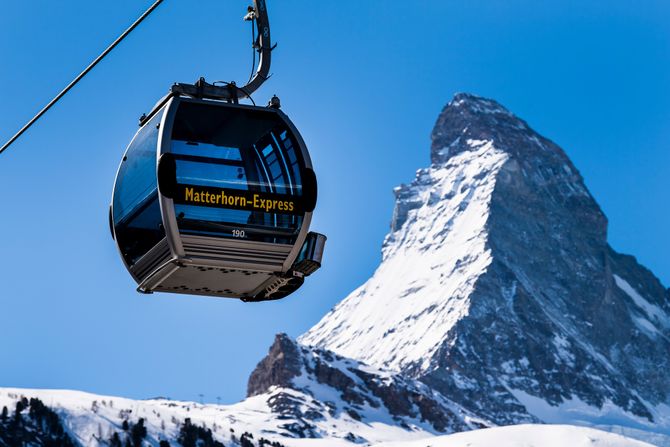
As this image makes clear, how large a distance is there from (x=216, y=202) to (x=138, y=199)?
787 mm

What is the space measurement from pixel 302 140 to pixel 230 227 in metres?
0.90

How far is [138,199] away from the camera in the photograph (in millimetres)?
12523

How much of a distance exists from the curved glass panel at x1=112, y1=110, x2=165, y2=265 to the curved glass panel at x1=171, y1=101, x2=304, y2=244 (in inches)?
8.6

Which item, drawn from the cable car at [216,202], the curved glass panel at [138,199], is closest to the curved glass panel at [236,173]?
the cable car at [216,202]

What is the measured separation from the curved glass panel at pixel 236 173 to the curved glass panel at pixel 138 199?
0.72 ft

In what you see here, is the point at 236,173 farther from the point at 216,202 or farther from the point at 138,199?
the point at 138,199

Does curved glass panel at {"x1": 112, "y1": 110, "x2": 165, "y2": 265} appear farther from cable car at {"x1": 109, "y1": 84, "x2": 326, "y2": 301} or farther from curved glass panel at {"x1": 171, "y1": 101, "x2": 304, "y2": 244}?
curved glass panel at {"x1": 171, "y1": 101, "x2": 304, "y2": 244}

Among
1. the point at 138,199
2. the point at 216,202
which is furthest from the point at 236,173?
the point at 138,199

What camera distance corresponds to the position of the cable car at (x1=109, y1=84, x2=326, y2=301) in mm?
12031

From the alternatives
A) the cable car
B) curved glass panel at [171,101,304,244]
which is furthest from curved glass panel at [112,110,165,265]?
curved glass panel at [171,101,304,244]

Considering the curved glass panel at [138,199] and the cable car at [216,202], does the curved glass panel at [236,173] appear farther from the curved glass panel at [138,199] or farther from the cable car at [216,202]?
the curved glass panel at [138,199]

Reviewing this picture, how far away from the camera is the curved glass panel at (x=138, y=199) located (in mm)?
12188

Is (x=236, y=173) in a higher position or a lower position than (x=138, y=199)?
higher

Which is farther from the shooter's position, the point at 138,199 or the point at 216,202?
the point at 138,199
